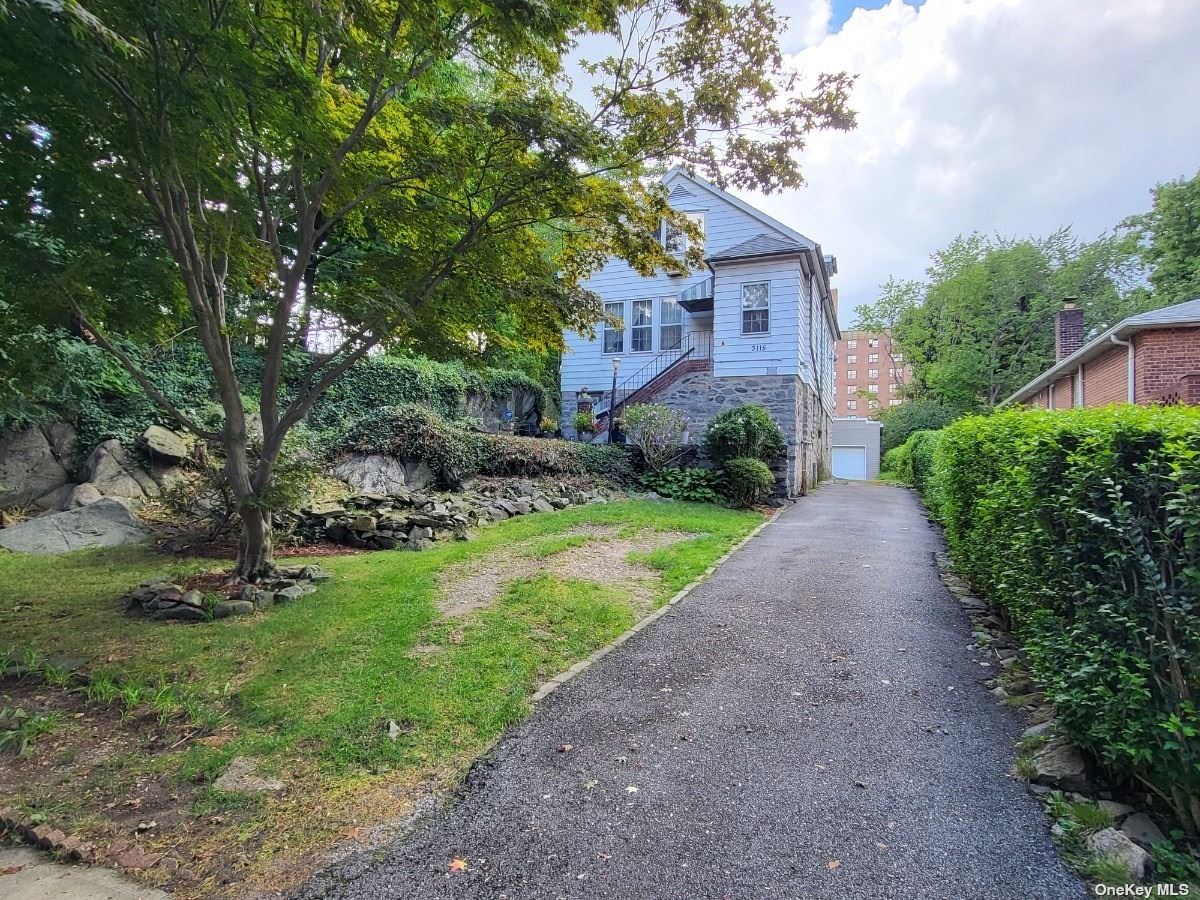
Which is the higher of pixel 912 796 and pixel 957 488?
pixel 957 488

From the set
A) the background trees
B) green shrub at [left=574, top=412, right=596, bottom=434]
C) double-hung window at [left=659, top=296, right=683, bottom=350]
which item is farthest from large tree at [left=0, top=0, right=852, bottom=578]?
the background trees

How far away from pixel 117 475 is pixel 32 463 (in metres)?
1.12

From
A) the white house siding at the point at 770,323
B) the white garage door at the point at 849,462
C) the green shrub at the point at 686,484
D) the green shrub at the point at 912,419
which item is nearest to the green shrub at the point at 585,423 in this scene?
the green shrub at the point at 686,484

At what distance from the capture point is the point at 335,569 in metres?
6.76

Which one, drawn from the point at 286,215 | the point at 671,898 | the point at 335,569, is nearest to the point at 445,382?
the point at 286,215

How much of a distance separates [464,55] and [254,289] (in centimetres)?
392

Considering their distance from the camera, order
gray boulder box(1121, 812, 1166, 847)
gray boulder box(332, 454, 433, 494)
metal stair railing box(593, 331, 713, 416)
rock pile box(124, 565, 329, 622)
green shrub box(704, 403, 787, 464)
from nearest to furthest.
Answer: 1. gray boulder box(1121, 812, 1166, 847)
2. rock pile box(124, 565, 329, 622)
3. gray boulder box(332, 454, 433, 494)
4. green shrub box(704, 403, 787, 464)
5. metal stair railing box(593, 331, 713, 416)

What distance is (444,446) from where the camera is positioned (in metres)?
11.4

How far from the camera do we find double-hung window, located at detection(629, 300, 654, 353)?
18.1 m

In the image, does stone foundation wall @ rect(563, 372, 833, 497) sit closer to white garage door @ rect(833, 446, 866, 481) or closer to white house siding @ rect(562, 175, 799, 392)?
white house siding @ rect(562, 175, 799, 392)

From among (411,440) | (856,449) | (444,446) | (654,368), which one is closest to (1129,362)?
(654,368)

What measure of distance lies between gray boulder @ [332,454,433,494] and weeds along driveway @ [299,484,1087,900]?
25.5 ft

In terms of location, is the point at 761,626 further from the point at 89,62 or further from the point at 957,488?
the point at 89,62

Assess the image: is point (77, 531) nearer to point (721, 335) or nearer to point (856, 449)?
point (721, 335)
